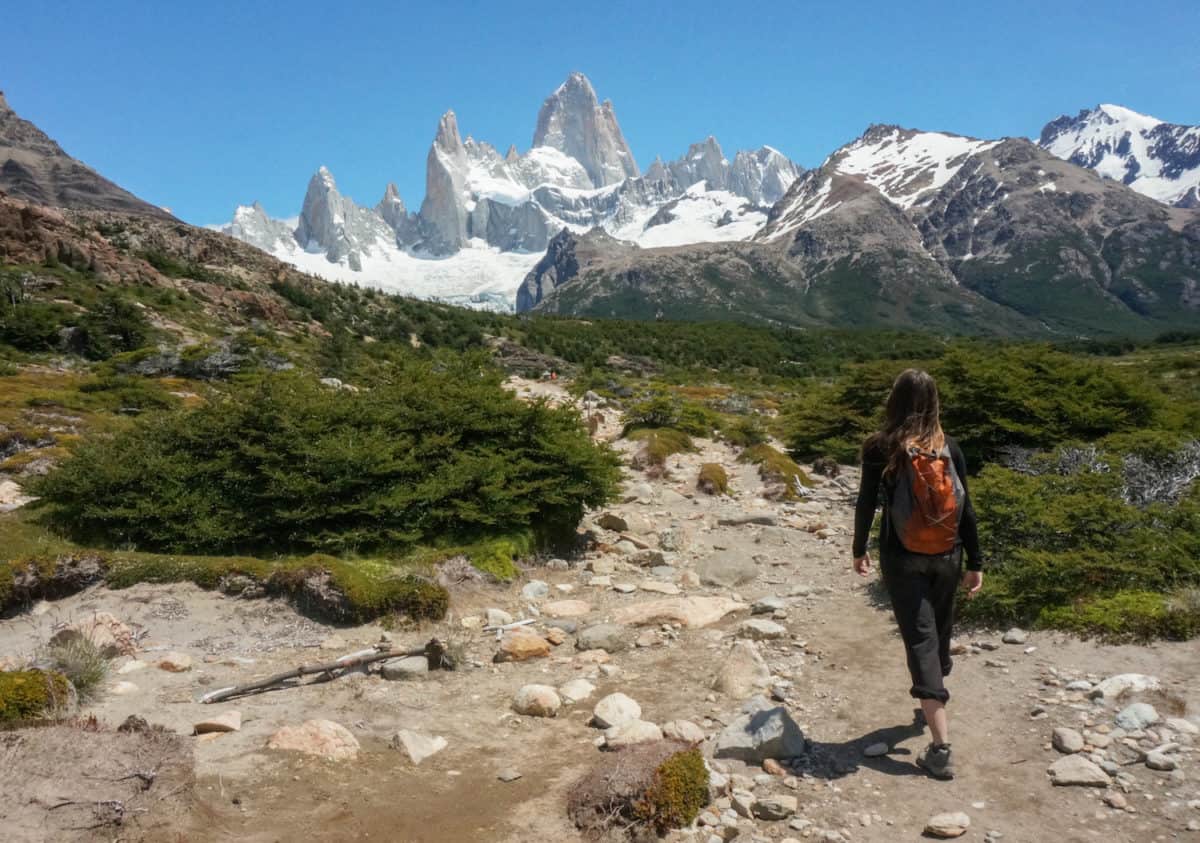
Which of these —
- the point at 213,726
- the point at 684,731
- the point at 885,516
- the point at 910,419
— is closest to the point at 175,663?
the point at 213,726

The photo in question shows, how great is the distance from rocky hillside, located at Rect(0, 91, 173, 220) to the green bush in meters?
103

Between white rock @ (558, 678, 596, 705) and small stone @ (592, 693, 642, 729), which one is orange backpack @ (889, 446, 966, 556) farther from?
white rock @ (558, 678, 596, 705)

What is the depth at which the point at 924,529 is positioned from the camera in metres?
4.57

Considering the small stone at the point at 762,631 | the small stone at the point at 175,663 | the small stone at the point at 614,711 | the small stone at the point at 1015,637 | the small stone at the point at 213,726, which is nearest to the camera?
the small stone at the point at 213,726

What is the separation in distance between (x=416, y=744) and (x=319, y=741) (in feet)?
2.31

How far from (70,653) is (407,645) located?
296 centimetres

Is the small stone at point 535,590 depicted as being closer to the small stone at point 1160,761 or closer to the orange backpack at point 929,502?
the orange backpack at point 929,502

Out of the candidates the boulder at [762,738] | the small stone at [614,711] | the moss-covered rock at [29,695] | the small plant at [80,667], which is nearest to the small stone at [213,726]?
the moss-covered rock at [29,695]

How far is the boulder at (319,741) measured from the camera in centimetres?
511

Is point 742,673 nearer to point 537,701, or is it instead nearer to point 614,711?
point 614,711

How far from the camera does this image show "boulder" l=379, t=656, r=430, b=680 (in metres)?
6.75

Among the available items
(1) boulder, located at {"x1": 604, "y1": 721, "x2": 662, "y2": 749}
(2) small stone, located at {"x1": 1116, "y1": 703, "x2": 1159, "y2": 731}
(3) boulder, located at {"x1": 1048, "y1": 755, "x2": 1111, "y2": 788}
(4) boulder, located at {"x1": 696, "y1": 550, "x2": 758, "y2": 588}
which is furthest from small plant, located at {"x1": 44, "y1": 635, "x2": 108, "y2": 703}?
(2) small stone, located at {"x1": 1116, "y1": 703, "x2": 1159, "y2": 731}

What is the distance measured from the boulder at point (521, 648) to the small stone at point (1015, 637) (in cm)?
451

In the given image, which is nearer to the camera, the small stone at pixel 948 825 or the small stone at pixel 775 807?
the small stone at pixel 948 825
